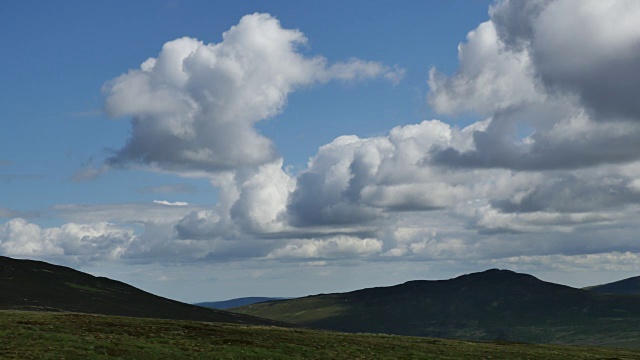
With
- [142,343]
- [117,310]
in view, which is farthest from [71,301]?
[142,343]

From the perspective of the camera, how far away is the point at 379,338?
A: 328 feet

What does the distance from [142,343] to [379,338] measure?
41.4m

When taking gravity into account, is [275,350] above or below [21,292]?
below

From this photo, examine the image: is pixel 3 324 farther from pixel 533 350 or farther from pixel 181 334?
pixel 533 350

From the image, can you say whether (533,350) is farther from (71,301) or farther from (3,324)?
(71,301)

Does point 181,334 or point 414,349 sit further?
point 414,349

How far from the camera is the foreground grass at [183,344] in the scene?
6269cm

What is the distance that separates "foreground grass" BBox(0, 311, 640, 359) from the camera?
62.7m

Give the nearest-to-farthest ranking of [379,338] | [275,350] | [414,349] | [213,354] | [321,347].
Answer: [213,354], [275,350], [321,347], [414,349], [379,338]

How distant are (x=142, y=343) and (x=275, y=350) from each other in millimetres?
14476

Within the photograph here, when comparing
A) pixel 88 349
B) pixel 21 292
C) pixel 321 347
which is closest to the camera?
pixel 88 349

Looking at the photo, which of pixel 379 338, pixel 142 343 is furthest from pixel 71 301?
pixel 142 343

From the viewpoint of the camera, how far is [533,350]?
102 m

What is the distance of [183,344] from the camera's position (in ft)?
236
